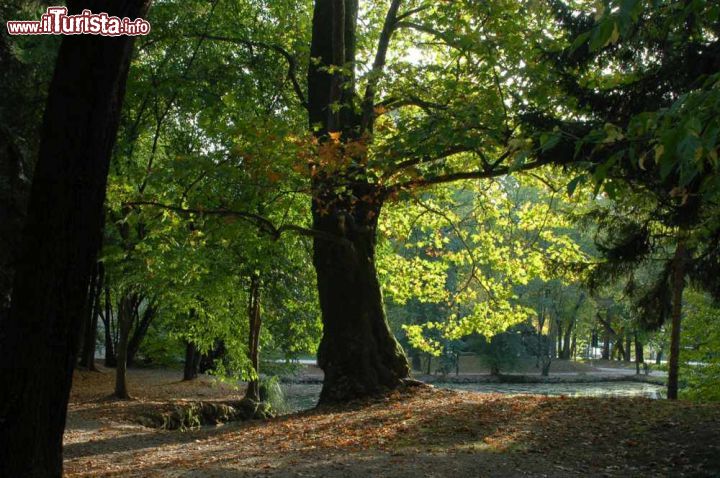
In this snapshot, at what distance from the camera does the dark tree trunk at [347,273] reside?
11.6 m

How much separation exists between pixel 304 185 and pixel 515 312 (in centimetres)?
747

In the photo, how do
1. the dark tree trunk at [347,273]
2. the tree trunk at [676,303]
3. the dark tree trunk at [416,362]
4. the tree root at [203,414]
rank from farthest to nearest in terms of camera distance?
the dark tree trunk at [416,362] → the tree root at [203,414] → the tree trunk at [676,303] → the dark tree trunk at [347,273]

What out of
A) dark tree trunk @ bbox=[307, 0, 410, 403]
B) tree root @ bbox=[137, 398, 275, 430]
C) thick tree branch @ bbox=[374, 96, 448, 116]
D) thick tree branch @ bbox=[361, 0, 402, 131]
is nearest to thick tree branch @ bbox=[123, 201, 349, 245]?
dark tree trunk @ bbox=[307, 0, 410, 403]

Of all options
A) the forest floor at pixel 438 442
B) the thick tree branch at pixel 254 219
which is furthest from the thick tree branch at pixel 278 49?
the forest floor at pixel 438 442

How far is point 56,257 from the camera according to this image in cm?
466

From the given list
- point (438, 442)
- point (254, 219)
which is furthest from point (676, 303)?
point (254, 219)

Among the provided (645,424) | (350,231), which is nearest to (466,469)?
(645,424)

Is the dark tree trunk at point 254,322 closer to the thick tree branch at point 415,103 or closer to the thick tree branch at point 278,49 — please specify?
the thick tree branch at point 278,49

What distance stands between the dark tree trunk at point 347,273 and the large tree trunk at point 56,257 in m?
6.43

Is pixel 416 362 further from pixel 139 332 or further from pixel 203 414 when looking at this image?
pixel 203 414

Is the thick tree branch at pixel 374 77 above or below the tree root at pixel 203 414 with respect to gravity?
above

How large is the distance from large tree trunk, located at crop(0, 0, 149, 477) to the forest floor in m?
2.20

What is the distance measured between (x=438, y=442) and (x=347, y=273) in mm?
4648

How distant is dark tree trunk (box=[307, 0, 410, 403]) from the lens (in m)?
11.6
